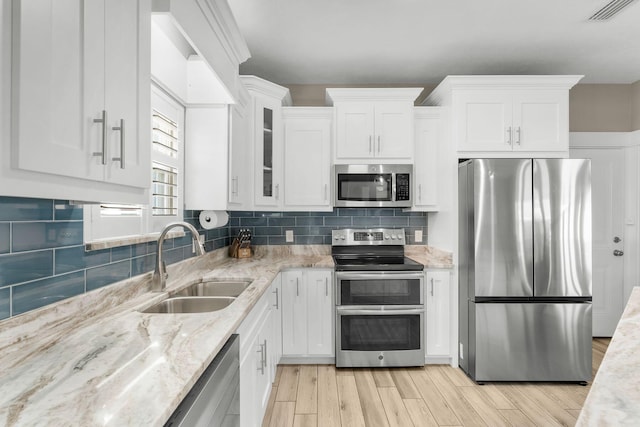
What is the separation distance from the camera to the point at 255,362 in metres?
1.76

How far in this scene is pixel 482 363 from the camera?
8.46 ft

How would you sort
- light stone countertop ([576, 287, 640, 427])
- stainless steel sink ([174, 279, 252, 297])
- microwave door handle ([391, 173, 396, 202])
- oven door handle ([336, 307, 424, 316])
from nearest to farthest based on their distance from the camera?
light stone countertop ([576, 287, 640, 427]) < stainless steel sink ([174, 279, 252, 297]) < oven door handle ([336, 307, 424, 316]) < microwave door handle ([391, 173, 396, 202])

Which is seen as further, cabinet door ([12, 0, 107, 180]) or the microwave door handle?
the microwave door handle

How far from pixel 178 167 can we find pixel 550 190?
2.69 m

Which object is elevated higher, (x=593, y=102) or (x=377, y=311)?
(x=593, y=102)

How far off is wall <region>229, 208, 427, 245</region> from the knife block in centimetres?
22

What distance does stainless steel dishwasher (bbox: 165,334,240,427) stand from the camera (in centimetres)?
83

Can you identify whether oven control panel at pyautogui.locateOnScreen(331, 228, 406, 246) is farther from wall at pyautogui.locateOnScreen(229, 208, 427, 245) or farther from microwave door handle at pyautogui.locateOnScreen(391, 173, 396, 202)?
microwave door handle at pyautogui.locateOnScreen(391, 173, 396, 202)

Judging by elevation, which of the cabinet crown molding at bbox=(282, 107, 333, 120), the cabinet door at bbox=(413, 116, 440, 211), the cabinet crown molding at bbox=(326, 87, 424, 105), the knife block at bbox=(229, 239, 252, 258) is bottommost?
the knife block at bbox=(229, 239, 252, 258)

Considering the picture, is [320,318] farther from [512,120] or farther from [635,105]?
[635,105]

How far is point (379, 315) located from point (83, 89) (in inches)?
97.8

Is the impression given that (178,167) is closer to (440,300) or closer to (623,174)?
(440,300)

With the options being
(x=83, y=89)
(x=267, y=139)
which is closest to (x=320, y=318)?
(x=267, y=139)

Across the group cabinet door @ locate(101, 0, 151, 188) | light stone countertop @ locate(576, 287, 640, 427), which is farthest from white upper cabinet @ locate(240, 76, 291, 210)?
light stone countertop @ locate(576, 287, 640, 427)
